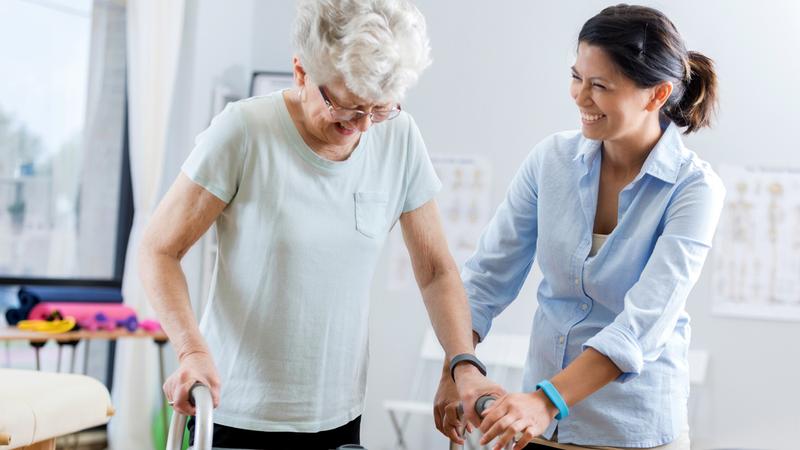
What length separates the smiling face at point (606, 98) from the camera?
1.63 metres

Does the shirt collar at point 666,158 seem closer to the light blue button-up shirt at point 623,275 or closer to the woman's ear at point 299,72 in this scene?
the light blue button-up shirt at point 623,275

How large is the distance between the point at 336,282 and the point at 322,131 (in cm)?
25

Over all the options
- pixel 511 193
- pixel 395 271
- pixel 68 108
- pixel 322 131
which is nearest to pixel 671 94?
pixel 511 193

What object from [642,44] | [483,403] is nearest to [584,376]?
[483,403]

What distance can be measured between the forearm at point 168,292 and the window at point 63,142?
3000mm

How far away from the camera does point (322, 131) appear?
1548mm

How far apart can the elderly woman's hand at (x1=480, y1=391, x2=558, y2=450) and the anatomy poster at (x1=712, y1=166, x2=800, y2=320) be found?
117 inches

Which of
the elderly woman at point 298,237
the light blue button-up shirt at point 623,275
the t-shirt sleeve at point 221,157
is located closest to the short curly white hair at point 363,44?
the elderly woman at point 298,237

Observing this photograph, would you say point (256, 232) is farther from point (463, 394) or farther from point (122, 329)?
point (122, 329)

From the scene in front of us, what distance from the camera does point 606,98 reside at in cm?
163

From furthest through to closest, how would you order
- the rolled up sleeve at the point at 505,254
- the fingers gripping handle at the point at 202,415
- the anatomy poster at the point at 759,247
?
the anatomy poster at the point at 759,247
the rolled up sleeve at the point at 505,254
the fingers gripping handle at the point at 202,415

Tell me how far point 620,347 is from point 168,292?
28.2 inches

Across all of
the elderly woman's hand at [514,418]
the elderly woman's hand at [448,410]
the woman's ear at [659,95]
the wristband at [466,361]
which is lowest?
the elderly woman's hand at [448,410]

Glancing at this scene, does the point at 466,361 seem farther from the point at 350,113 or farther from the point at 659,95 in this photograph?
the point at 659,95
